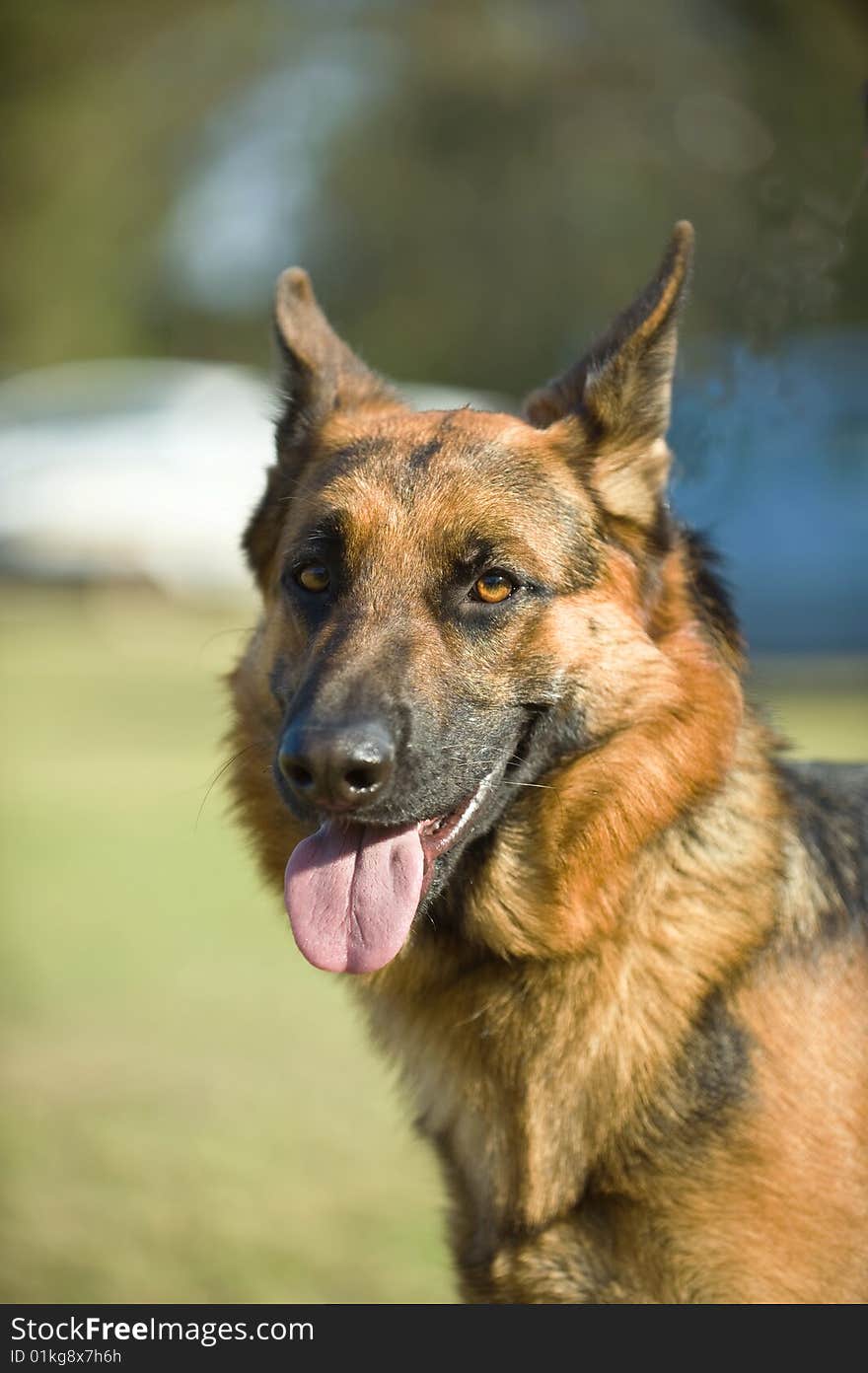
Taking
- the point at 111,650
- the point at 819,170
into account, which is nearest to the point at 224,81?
the point at 111,650

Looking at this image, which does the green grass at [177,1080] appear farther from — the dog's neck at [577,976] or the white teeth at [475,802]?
the white teeth at [475,802]

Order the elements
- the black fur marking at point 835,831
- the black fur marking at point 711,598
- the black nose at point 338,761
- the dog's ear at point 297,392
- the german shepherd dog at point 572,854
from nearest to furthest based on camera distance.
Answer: the black nose at point 338,761 < the german shepherd dog at point 572,854 < the black fur marking at point 835,831 < the black fur marking at point 711,598 < the dog's ear at point 297,392

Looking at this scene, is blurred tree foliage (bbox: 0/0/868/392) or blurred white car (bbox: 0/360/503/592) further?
blurred tree foliage (bbox: 0/0/868/392)

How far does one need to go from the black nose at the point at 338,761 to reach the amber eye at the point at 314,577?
2.02ft

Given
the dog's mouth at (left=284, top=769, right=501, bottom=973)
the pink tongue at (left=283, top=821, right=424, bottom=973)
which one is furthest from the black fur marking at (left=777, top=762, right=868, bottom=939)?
the pink tongue at (left=283, top=821, right=424, bottom=973)

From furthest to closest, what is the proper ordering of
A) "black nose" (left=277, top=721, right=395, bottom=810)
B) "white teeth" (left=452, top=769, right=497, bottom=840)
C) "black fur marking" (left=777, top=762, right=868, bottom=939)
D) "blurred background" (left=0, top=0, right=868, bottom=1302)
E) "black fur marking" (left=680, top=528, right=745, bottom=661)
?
"blurred background" (left=0, top=0, right=868, bottom=1302) → "black fur marking" (left=680, top=528, right=745, bottom=661) → "black fur marking" (left=777, top=762, right=868, bottom=939) → "white teeth" (left=452, top=769, right=497, bottom=840) → "black nose" (left=277, top=721, right=395, bottom=810)

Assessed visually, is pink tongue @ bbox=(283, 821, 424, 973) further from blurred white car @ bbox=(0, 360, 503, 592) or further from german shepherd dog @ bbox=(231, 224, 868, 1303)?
blurred white car @ bbox=(0, 360, 503, 592)

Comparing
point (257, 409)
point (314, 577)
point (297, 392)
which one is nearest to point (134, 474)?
point (257, 409)

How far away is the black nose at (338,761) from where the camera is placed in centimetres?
320

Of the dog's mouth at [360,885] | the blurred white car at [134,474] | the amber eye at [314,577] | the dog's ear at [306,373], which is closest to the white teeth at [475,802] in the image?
the dog's mouth at [360,885]

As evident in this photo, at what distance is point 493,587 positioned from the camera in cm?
365

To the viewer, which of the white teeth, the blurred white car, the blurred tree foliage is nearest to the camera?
the white teeth

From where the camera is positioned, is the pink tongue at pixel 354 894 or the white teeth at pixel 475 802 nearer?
the pink tongue at pixel 354 894

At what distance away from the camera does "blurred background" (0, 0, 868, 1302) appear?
5109 mm
